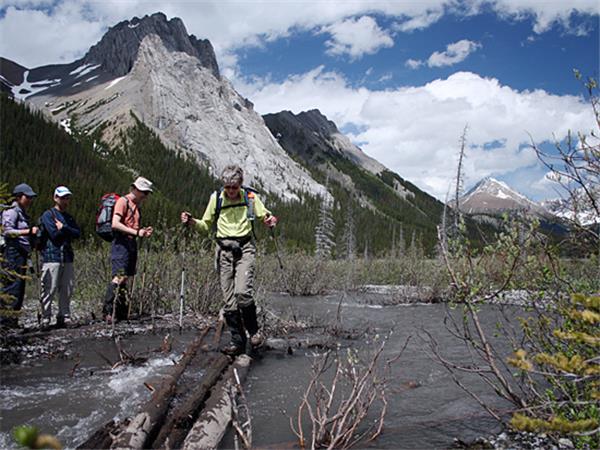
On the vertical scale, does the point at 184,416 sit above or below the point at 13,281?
below

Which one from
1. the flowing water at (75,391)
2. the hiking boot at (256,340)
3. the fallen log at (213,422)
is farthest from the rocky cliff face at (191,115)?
the fallen log at (213,422)

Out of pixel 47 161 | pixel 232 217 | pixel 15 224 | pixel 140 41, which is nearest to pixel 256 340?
pixel 232 217

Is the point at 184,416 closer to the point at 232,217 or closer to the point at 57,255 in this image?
the point at 232,217

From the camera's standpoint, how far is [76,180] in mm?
67375

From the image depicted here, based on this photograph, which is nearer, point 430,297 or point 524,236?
point 524,236

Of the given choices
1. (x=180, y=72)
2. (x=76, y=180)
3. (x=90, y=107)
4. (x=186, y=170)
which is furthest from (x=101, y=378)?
(x=90, y=107)

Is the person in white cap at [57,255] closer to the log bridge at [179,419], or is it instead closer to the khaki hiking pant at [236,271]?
the khaki hiking pant at [236,271]

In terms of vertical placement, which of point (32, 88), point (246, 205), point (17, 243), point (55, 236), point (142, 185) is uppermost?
point (32, 88)

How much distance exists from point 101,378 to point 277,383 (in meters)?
1.98

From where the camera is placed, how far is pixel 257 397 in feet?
15.5

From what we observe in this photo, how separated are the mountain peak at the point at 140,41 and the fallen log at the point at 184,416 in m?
138

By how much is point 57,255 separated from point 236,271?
3.20 meters

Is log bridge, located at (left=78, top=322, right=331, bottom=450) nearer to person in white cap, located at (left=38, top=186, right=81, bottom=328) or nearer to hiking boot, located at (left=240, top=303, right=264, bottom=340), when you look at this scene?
hiking boot, located at (left=240, top=303, right=264, bottom=340)

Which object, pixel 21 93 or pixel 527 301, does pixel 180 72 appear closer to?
pixel 21 93
